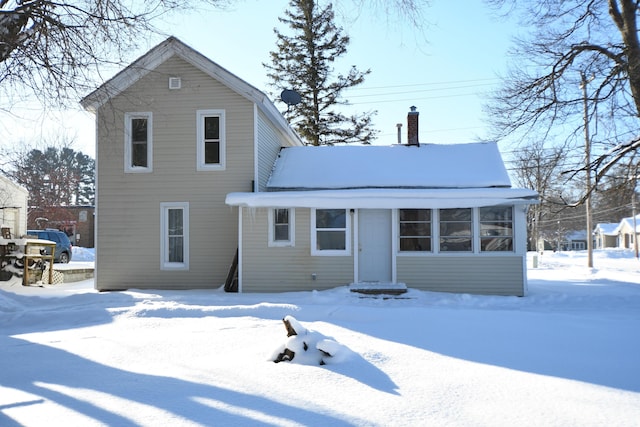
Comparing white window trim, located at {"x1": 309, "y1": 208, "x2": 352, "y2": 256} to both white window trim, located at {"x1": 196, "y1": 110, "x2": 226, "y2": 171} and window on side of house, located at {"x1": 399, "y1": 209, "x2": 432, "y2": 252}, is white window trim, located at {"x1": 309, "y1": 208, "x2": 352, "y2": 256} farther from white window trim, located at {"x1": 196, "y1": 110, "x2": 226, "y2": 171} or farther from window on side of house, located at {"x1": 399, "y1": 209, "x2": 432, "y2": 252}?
white window trim, located at {"x1": 196, "y1": 110, "x2": 226, "y2": 171}

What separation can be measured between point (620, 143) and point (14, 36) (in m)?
13.2

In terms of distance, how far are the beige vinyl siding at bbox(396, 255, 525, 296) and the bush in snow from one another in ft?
22.7

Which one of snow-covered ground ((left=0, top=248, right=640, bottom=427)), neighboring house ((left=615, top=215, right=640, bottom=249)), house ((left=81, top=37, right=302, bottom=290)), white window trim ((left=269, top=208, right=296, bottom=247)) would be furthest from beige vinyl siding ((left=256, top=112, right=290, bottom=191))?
neighboring house ((left=615, top=215, right=640, bottom=249))

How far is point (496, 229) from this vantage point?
40.0 ft

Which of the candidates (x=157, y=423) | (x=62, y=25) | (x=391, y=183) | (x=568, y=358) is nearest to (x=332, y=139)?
(x=391, y=183)

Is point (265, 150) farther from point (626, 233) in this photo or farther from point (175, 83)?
point (626, 233)

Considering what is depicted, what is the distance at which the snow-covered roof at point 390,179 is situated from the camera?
38.7ft

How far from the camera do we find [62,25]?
281 inches

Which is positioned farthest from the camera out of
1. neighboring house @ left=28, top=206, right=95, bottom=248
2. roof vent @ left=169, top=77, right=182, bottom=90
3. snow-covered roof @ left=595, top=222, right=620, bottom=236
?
snow-covered roof @ left=595, top=222, right=620, bottom=236

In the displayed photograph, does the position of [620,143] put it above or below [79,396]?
above

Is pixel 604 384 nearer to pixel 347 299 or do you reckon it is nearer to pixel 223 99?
pixel 347 299

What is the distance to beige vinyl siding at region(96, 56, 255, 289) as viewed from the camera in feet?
43.6

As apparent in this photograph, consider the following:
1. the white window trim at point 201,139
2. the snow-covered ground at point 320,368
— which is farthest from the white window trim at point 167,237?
the snow-covered ground at point 320,368

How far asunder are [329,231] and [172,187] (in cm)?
474
